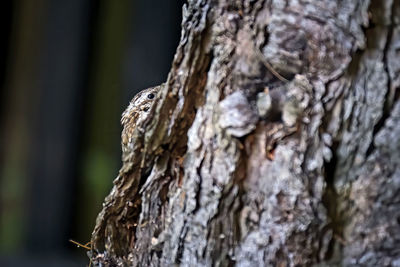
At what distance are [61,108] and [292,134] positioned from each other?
2.94ft

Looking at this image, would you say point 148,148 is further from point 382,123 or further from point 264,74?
point 382,123

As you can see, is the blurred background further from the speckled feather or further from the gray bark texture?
the gray bark texture

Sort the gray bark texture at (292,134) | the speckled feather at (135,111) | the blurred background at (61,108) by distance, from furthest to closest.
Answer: the blurred background at (61,108) → the speckled feather at (135,111) → the gray bark texture at (292,134)

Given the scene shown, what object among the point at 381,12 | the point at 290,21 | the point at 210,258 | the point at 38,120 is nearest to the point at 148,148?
the point at 210,258

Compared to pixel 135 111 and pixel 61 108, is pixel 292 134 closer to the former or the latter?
pixel 135 111

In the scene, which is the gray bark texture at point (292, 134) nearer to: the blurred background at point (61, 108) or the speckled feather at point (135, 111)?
the speckled feather at point (135, 111)

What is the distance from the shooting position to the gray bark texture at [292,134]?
0.87 metres

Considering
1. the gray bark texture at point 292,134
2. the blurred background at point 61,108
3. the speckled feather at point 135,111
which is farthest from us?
the blurred background at point 61,108

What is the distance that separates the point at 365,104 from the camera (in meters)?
0.87

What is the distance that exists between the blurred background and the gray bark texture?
2.47ft

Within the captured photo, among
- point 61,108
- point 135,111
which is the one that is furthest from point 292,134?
point 61,108

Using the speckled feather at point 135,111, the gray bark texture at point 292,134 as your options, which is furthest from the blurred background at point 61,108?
the gray bark texture at point 292,134

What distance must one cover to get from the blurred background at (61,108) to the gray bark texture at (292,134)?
75 centimetres

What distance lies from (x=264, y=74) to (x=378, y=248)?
317 mm
